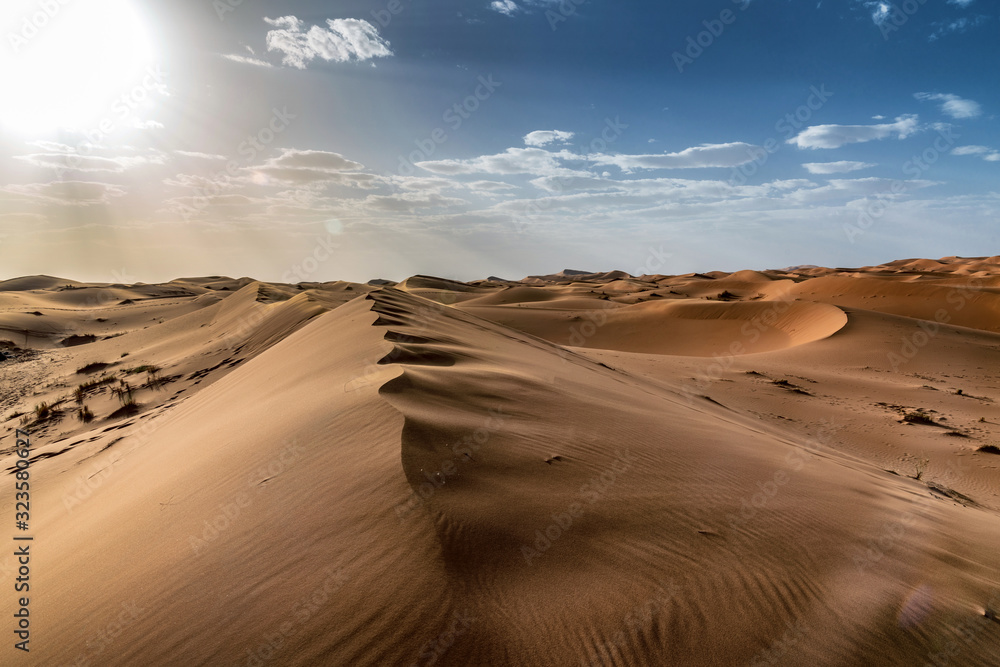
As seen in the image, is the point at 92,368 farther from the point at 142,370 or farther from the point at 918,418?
the point at 918,418

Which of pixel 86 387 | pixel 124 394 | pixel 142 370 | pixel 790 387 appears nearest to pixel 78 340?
pixel 142 370

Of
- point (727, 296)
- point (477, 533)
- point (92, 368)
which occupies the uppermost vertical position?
point (477, 533)

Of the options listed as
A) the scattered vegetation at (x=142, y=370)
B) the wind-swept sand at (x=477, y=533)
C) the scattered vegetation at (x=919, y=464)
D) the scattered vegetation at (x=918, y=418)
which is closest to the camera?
the wind-swept sand at (x=477, y=533)

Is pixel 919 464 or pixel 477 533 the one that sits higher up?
pixel 477 533

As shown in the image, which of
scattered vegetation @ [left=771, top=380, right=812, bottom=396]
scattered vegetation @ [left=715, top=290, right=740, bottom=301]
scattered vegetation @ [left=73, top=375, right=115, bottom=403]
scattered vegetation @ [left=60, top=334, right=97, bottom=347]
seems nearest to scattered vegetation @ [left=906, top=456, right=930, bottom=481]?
scattered vegetation @ [left=771, top=380, right=812, bottom=396]

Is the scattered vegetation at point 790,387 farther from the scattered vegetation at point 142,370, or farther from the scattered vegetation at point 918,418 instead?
the scattered vegetation at point 142,370

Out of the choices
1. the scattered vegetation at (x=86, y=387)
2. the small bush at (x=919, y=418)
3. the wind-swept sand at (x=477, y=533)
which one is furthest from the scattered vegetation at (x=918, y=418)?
the scattered vegetation at (x=86, y=387)

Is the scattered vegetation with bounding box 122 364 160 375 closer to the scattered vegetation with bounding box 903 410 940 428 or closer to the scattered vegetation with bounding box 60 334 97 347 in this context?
the scattered vegetation with bounding box 60 334 97 347

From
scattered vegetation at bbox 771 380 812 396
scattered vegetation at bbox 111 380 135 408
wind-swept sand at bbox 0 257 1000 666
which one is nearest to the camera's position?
wind-swept sand at bbox 0 257 1000 666

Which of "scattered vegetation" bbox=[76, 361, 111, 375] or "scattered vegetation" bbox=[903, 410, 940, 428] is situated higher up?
"scattered vegetation" bbox=[76, 361, 111, 375]

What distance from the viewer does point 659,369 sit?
38.7ft

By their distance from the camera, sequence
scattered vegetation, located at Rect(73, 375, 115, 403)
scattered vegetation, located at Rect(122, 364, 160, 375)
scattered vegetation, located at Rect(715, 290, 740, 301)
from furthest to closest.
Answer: scattered vegetation, located at Rect(715, 290, 740, 301)
scattered vegetation, located at Rect(122, 364, 160, 375)
scattered vegetation, located at Rect(73, 375, 115, 403)

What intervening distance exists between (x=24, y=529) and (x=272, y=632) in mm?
3920

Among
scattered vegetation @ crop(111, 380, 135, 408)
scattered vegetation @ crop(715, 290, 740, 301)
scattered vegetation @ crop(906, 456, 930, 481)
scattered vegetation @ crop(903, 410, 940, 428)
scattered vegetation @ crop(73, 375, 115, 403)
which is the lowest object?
scattered vegetation @ crop(906, 456, 930, 481)
